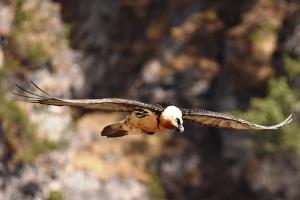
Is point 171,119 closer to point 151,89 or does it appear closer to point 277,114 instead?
point 277,114

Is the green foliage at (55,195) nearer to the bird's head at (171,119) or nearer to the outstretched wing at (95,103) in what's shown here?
the outstretched wing at (95,103)

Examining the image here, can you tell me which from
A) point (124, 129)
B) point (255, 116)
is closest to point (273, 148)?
point (255, 116)

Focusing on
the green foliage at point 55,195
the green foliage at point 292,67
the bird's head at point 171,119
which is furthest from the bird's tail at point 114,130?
the green foliage at point 292,67

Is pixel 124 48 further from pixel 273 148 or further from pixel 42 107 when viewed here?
pixel 273 148

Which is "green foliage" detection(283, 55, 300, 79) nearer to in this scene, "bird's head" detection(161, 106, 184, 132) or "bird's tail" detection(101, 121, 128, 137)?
"bird's tail" detection(101, 121, 128, 137)

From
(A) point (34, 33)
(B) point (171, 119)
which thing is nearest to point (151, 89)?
(A) point (34, 33)

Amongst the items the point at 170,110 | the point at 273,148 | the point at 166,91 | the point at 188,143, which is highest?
the point at 166,91
